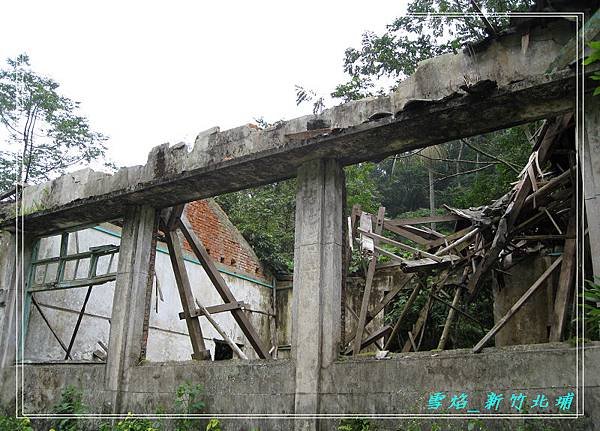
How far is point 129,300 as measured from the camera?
26.1 feet

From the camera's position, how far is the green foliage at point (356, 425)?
5370 millimetres

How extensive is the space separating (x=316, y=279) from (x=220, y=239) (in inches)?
339

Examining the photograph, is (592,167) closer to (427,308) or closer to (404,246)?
(404,246)

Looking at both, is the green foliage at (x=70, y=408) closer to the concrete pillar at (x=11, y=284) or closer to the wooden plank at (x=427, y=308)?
the concrete pillar at (x=11, y=284)

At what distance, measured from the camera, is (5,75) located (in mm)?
21812

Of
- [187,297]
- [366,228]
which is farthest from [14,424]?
[366,228]

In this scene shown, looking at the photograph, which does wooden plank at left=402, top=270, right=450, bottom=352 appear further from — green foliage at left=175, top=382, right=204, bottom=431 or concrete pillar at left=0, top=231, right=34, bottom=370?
concrete pillar at left=0, top=231, right=34, bottom=370

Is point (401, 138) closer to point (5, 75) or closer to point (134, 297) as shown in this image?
point (134, 297)

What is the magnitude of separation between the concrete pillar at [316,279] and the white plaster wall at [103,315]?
19.0 feet

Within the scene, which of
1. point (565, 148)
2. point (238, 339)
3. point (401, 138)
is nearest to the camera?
point (401, 138)

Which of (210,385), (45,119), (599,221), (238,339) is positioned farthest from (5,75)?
(599,221)

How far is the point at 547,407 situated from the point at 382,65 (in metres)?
12.2

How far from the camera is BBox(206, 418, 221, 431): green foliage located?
6.24 meters

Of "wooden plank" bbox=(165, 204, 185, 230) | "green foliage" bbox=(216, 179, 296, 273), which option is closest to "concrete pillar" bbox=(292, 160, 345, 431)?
"wooden plank" bbox=(165, 204, 185, 230)
